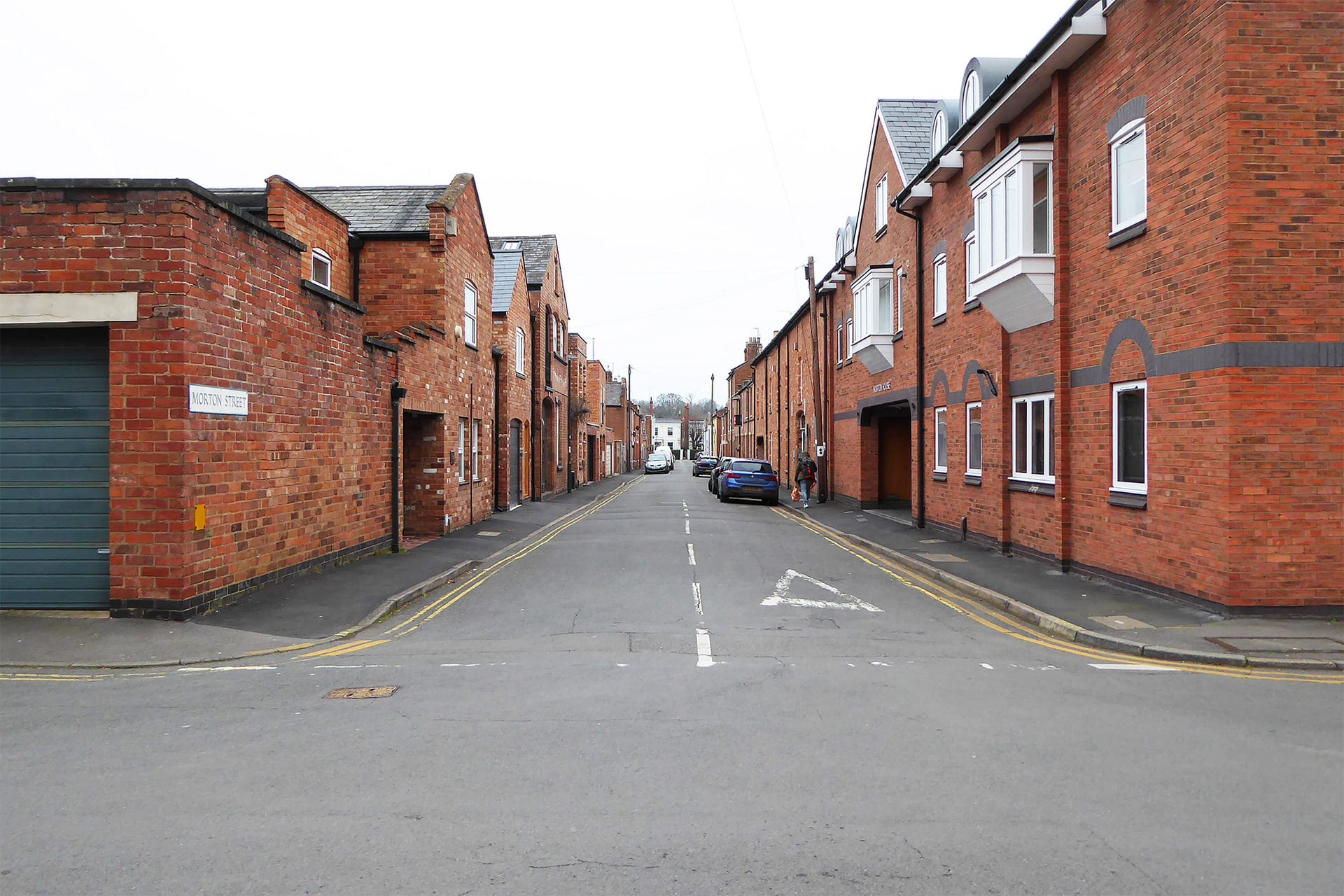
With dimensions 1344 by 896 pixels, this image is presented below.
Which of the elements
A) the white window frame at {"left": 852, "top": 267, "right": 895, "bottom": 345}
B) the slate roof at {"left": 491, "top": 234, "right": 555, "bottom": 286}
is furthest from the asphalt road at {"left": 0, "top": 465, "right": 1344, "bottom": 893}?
the slate roof at {"left": 491, "top": 234, "right": 555, "bottom": 286}

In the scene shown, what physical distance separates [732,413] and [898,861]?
7174 centimetres

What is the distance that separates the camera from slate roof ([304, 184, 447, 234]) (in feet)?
63.4

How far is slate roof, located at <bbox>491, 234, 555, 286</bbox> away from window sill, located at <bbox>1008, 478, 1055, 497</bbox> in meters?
20.6

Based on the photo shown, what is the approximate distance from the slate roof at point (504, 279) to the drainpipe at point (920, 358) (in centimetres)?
1209

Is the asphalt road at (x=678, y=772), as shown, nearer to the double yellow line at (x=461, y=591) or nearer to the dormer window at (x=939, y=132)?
the double yellow line at (x=461, y=591)

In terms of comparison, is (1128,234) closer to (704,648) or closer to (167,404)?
(704,648)

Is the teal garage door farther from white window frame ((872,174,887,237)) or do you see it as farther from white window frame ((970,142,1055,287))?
white window frame ((872,174,887,237))

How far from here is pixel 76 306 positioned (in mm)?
9039

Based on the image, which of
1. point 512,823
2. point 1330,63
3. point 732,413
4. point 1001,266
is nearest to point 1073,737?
point 512,823

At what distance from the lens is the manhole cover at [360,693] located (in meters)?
6.51

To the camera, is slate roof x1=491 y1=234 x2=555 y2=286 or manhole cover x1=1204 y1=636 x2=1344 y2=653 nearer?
manhole cover x1=1204 y1=636 x2=1344 y2=653

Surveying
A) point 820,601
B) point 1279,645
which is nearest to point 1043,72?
point 820,601

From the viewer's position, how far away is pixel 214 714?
608 cm

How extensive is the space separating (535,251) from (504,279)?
681 cm
